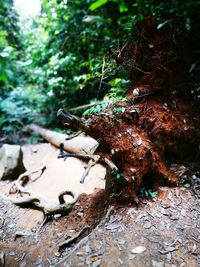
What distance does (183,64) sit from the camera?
357 centimetres

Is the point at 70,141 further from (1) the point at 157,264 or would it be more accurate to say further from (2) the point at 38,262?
(1) the point at 157,264

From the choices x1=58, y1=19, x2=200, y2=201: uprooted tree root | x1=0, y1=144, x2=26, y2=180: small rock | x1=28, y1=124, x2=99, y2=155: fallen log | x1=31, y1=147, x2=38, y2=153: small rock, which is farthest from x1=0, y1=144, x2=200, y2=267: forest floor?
x1=31, y1=147, x2=38, y2=153: small rock

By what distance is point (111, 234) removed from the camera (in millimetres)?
2709

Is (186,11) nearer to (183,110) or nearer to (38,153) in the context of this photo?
(183,110)

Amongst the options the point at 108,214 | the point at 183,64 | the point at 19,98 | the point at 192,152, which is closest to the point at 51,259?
the point at 108,214

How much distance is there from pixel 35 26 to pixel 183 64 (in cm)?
859

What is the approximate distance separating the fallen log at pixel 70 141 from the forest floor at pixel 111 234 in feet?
2.89

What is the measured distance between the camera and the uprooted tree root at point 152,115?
301cm

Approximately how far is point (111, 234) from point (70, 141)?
3.42 meters

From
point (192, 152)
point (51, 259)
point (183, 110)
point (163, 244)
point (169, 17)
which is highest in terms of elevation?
point (169, 17)

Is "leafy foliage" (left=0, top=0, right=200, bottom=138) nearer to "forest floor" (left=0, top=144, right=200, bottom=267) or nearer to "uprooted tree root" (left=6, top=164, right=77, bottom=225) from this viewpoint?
"uprooted tree root" (left=6, top=164, right=77, bottom=225)

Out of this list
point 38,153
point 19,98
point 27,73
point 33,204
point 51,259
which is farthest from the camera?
point 27,73

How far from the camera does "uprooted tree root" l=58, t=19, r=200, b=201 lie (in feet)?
9.89

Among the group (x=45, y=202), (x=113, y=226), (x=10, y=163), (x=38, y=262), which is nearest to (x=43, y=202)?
(x=45, y=202)
